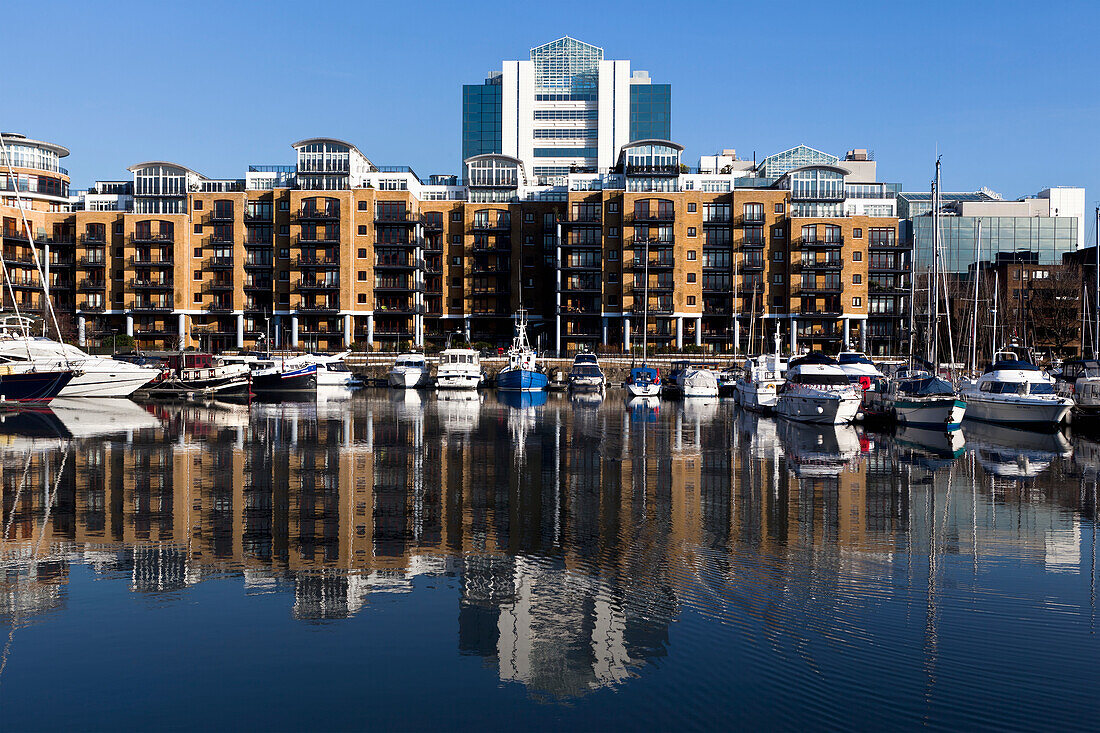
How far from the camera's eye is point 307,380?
6938 cm

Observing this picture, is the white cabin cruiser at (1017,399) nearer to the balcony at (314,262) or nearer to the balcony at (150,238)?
the balcony at (314,262)

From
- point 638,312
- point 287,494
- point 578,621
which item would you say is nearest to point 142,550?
point 287,494

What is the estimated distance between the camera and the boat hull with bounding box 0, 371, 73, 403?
52000 millimetres

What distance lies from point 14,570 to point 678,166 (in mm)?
97234

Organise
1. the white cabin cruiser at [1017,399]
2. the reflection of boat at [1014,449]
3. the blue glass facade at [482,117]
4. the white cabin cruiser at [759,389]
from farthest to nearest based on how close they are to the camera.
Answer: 1. the blue glass facade at [482,117]
2. the white cabin cruiser at [759,389]
3. the white cabin cruiser at [1017,399]
4. the reflection of boat at [1014,449]

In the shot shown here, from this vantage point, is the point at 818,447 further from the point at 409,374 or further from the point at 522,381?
the point at 409,374

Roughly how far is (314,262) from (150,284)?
1959cm

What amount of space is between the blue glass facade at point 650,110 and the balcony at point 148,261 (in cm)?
8935

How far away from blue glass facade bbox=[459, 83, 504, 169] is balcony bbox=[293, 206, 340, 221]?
73340 millimetres

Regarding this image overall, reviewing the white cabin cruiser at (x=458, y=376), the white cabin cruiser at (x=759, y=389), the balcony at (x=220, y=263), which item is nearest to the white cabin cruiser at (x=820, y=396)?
the white cabin cruiser at (x=759, y=389)

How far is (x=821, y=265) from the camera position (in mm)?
102000

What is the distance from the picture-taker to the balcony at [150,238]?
10600 cm

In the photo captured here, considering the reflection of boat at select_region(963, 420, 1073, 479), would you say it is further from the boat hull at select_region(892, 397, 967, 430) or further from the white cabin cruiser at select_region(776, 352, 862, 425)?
the white cabin cruiser at select_region(776, 352, 862, 425)

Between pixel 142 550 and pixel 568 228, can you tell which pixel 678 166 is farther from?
pixel 142 550
